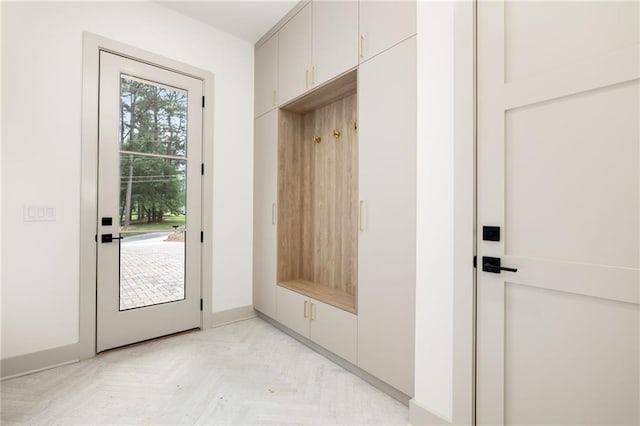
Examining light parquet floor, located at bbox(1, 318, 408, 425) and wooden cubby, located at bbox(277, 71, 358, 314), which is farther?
wooden cubby, located at bbox(277, 71, 358, 314)

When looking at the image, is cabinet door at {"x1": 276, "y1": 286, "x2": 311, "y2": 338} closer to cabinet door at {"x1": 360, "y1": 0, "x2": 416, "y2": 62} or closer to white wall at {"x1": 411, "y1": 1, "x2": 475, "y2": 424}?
white wall at {"x1": 411, "y1": 1, "x2": 475, "y2": 424}

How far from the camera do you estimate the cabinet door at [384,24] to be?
1695 millimetres

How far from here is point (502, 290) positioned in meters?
1.34

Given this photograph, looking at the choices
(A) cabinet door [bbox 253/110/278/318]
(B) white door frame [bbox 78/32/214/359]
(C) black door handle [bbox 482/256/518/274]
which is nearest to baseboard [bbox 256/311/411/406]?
(A) cabinet door [bbox 253/110/278/318]

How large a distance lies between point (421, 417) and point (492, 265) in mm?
918

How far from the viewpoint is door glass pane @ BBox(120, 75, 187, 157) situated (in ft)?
8.10

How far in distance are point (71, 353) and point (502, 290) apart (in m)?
2.93

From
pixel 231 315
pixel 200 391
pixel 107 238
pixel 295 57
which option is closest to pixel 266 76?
pixel 295 57

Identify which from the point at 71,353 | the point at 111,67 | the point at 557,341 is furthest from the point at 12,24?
the point at 557,341

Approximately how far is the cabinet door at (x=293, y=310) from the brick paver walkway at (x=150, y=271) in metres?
0.95

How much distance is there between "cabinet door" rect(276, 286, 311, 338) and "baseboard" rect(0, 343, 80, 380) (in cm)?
159

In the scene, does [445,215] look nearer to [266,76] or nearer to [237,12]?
[266,76]

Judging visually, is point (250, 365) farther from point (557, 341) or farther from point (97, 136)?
point (97, 136)

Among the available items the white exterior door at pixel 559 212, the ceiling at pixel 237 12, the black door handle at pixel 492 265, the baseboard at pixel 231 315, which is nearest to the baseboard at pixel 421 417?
the white exterior door at pixel 559 212
